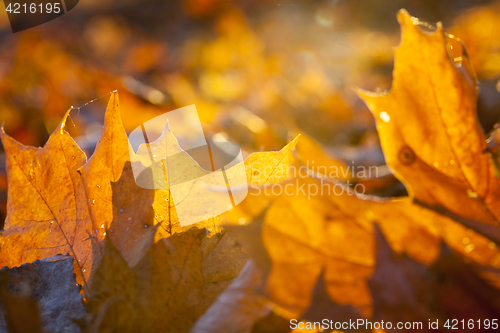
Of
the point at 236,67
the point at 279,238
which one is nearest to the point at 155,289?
the point at 279,238

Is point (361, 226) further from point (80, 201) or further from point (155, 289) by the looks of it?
point (80, 201)

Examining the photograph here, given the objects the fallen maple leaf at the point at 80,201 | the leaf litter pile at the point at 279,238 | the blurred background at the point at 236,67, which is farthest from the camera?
the blurred background at the point at 236,67

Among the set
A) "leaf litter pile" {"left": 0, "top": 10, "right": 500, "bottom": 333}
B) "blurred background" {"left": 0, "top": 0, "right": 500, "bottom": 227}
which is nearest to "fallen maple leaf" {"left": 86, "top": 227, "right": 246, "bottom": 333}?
"leaf litter pile" {"left": 0, "top": 10, "right": 500, "bottom": 333}

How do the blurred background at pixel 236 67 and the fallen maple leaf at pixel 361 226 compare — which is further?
the blurred background at pixel 236 67

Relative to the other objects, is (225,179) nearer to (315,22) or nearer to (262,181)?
(262,181)

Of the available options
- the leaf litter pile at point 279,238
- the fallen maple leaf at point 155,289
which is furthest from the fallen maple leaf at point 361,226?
the fallen maple leaf at point 155,289

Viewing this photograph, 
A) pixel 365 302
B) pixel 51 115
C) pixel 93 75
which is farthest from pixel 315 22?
pixel 365 302

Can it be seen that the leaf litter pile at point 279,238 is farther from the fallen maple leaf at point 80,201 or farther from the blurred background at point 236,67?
the blurred background at point 236,67
